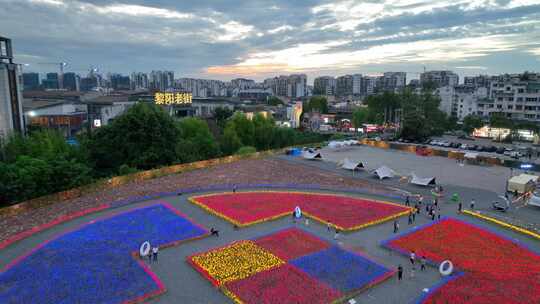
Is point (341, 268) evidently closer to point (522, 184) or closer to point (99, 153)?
point (522, 184)

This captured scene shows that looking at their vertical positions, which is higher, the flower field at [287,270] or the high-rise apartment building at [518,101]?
the high-rise apartment building at [518,101]

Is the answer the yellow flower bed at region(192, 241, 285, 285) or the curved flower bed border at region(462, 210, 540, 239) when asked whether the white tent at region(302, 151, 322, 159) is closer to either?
the curved flower bed border at region(462, 210, 540, 239)

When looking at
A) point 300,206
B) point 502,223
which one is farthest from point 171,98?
point 502,223

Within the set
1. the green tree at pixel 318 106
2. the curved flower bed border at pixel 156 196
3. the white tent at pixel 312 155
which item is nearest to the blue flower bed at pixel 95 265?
the curved flower bed border at pixel 156 196

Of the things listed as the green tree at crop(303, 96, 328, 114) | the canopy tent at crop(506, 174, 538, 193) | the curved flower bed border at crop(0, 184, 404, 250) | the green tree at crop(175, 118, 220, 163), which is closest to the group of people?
the curved flower bed border at crop(0, 184, 404, 250)

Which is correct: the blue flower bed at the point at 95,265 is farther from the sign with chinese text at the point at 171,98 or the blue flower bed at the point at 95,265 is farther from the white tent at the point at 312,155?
the sign with chinese text at the point at 171,98

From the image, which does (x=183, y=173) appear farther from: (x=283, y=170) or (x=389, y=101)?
(x=389, y=101)
